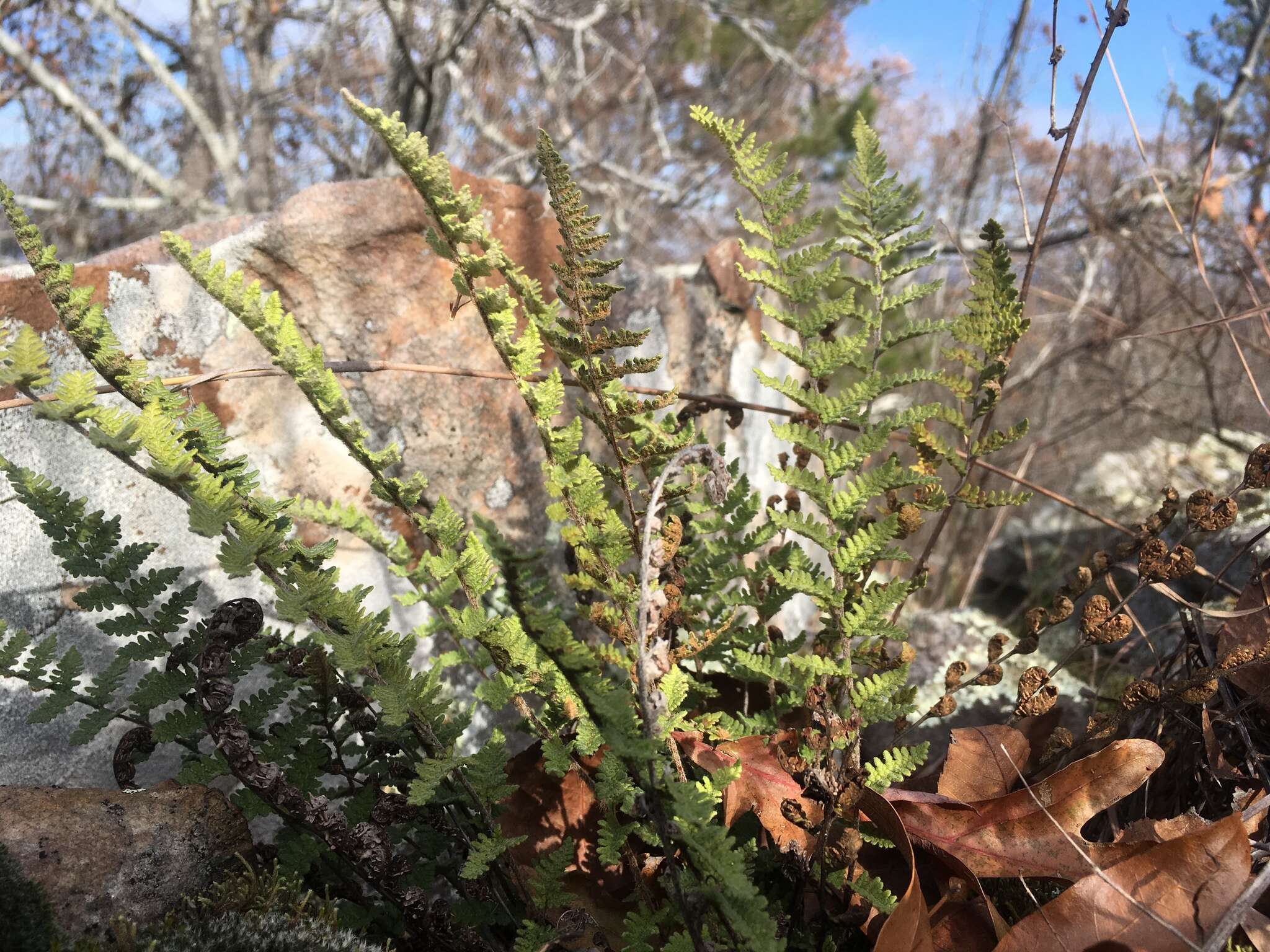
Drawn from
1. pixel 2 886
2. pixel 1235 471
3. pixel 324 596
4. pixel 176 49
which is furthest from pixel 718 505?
pixel 176 49

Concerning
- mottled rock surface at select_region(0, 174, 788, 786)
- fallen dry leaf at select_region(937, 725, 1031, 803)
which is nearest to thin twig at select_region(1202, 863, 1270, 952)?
fallen dry leaf at select_region(937, 725, 1031, 803)

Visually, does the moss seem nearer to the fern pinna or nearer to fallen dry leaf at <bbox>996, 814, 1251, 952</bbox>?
the fern pinna

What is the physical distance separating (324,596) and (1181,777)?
1.25m

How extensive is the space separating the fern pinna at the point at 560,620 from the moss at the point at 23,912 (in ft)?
0.52

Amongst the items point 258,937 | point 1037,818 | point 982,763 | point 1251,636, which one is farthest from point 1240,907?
point 258,937

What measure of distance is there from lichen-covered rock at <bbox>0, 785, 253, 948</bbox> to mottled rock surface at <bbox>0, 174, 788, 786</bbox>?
0.38 meters

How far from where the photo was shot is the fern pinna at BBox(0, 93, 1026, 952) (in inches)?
37.3

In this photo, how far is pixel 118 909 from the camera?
1028 millimetres

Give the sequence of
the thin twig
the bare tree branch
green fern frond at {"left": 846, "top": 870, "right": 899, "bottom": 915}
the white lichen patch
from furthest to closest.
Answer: the bare tree branch < the white lichen patch < green fern frond at {"left": 846, "top": 870, "right": 899, "bottom": 915} < the thin twig

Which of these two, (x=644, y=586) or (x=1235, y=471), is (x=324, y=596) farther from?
(x=1235, y=471)

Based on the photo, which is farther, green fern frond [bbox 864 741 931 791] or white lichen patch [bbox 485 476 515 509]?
white lichen patch [bbox 485 476 515 509]

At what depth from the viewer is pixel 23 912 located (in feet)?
3.10

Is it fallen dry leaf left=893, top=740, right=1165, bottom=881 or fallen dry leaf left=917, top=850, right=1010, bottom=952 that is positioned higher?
fallen dry leaf left=893, top=740, right=1165, bottom=881

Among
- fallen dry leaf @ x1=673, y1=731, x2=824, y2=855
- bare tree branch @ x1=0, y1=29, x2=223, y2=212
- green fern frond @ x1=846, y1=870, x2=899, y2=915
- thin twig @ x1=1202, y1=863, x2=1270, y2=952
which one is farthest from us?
bare tree branch @ x1=0, y1=29, x2=223, y2=212
